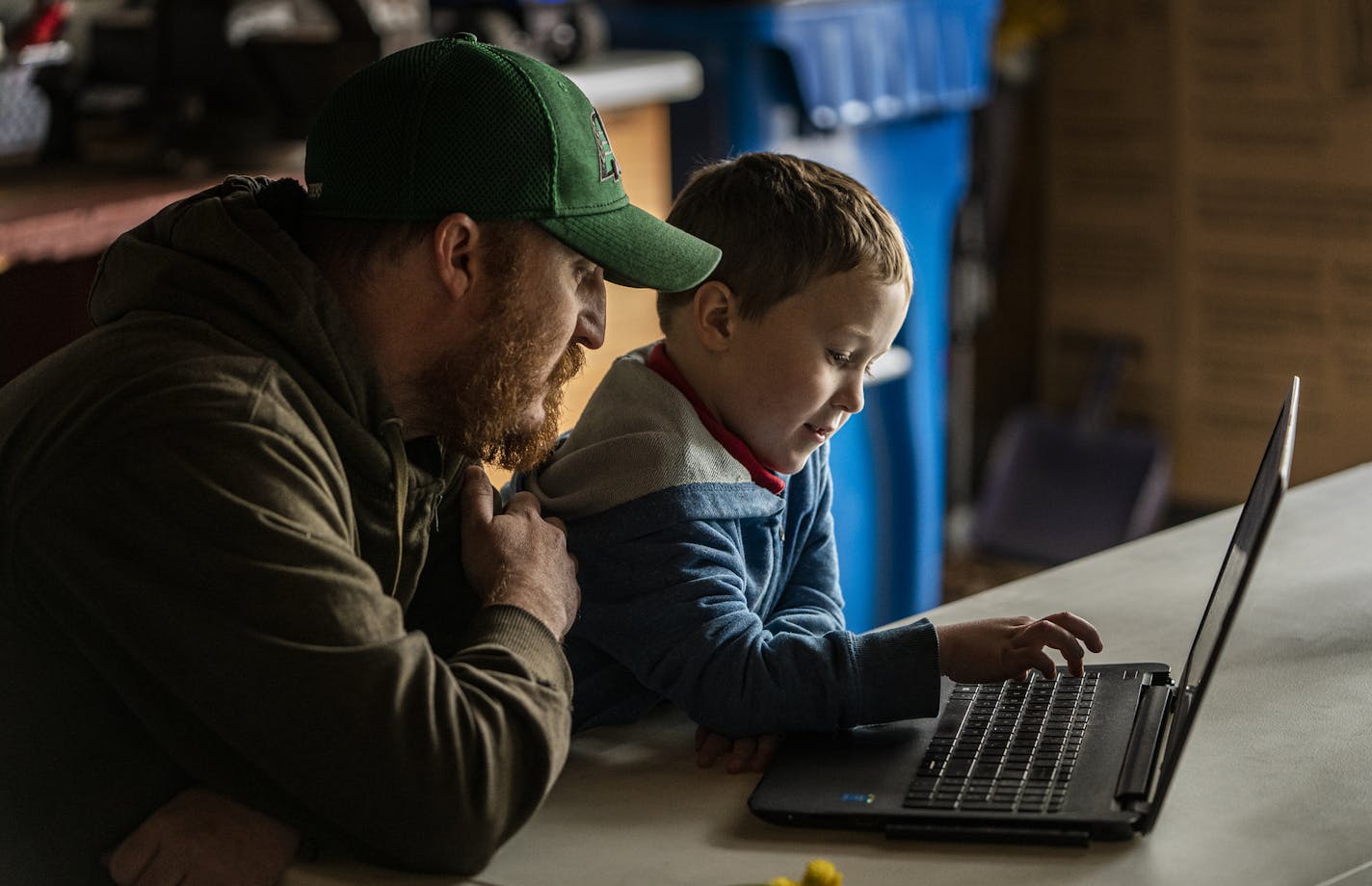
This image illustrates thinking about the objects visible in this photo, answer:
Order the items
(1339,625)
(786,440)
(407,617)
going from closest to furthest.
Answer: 1. (407,617)
2. (786,440)
3. (1339,625)

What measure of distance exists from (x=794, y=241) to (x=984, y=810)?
485 mm

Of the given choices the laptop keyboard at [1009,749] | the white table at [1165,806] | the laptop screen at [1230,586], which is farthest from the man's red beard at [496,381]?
the laptop screen at [1230,586]

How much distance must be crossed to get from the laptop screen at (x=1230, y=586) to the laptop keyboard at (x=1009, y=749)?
68 millimetres

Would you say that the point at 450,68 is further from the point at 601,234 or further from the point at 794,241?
the point at 794,241

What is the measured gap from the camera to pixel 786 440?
139cm

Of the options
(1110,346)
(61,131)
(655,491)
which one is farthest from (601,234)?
(1110,346)

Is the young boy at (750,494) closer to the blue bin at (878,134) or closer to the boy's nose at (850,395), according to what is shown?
the boy's nose at (850,395)

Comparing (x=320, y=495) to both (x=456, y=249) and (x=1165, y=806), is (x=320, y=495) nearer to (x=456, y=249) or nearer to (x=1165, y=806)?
(x=456, y=249)

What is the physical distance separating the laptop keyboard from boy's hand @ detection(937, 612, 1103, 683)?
0.03m

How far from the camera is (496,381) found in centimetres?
119

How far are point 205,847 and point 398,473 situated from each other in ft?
0.88

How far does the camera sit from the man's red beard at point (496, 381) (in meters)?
1.18

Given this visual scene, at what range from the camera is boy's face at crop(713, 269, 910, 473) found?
1358 mm

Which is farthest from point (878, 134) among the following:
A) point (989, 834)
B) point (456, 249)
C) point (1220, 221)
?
point (989, 834)
